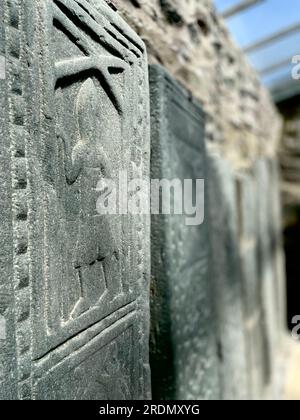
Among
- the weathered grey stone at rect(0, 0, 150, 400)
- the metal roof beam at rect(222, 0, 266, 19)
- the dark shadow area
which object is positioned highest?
the metal roof beam at rect(222, 0, 266, 19)

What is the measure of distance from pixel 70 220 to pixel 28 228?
102mm

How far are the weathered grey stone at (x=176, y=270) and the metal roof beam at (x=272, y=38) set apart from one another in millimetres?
1582

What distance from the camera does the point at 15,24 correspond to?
21.0 inches

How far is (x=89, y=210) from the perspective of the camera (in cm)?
71

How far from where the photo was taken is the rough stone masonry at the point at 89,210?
1.79 ft

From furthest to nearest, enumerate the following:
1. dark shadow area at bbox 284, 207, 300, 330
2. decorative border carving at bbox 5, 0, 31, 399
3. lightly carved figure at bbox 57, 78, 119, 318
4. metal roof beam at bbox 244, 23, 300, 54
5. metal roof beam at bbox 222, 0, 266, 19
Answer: dark shadow area at bbox 284, 207, 300, 330
metal roof beam at bbox 244, 23, 300, 54
metal roof beam at bbox 222, 0, 266, 19
lightly carved figure at bbox 57, 78, 119, 318
decorative border carving at bbox 5, 0, 31, 399

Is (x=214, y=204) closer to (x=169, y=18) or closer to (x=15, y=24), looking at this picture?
(x=169, y=18)

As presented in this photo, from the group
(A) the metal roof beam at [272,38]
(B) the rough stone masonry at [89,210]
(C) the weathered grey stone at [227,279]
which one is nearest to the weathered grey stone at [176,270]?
(B) the rough stone masonry at [89,210]

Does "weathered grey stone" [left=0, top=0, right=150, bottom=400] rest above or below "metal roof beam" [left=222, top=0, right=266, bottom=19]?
below

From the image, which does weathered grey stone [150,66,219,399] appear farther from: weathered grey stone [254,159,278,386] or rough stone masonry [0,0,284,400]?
weathered grey stone [254,159,278,386]

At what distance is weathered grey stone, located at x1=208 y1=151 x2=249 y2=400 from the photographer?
166 centimetres

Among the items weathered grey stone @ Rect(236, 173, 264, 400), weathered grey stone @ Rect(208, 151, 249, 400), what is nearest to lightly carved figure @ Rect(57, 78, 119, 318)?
weathered grey stone @ Rect(208, 151, 249, 400)
